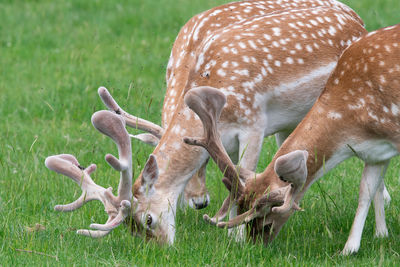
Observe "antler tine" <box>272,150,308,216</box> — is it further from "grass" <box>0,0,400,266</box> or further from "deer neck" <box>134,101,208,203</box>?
"deer neck" <box>134,101,208,203</box>

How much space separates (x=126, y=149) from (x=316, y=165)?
1153 mm

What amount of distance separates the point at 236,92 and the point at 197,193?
85 cm

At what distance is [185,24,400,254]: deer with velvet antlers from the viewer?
4.43 metres

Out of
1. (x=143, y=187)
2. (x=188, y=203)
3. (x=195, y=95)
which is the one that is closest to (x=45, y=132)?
(x=188, y=203)

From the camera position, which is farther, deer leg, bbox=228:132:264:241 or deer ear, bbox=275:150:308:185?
deer leg, bbox=228:132:264:241

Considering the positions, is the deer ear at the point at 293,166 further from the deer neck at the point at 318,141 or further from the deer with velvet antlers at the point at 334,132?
the deer neck at the point at 318,141

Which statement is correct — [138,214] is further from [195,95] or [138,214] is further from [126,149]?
[195,95]

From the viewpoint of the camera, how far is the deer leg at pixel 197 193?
17.8 ft

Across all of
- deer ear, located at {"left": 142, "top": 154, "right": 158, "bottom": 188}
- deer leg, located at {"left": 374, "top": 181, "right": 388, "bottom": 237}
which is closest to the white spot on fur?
deer leg, located at {"left": 374, "top": 181, "right": 388, "bottom": 237}

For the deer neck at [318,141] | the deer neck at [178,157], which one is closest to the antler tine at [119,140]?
the deer neck at [178,157]

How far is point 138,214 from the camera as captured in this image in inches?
185

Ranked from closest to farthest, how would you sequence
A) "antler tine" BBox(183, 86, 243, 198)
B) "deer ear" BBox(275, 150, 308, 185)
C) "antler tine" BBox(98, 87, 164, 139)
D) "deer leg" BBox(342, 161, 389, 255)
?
"deer ear" BBox(275, 150, 308, 185)
"antler tine" BBox(183, 86, 243, 198)
"deer leg" BBox(342, 161, 389, 255)
"antler tine" BBox(98, 87, 164, 139)

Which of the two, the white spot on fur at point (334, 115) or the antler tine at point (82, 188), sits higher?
the white spot on fur at point (334, 115)

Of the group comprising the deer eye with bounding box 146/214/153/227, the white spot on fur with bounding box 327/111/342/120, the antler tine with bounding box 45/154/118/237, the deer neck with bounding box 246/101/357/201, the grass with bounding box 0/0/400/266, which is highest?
the white spot on fur with bounding box 327/111/342/120
